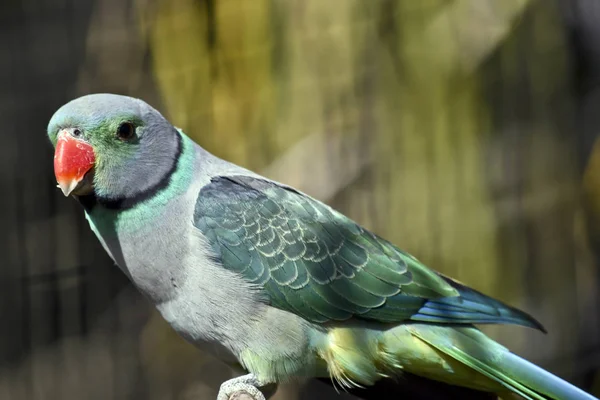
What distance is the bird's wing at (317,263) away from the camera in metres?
1.78

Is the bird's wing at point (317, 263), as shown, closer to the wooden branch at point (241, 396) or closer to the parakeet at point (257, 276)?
the parakeet at point (257, 276)

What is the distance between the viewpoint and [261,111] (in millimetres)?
3494

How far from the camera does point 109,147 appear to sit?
1.74 meters

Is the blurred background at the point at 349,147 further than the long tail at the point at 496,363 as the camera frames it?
Yes

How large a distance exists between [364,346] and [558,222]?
198 cm

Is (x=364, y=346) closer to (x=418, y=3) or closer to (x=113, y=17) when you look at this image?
(x=418, y=3)

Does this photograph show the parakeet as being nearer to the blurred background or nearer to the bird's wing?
the bird's wing

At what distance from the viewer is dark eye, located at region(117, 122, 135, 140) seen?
175 cm

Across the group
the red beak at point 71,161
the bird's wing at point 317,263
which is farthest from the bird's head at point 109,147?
the bird's wing at point 317,263

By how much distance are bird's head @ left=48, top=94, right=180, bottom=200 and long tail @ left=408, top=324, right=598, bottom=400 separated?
71cm

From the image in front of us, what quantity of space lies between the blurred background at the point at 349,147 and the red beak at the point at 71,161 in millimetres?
1720

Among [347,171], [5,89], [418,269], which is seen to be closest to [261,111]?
[347,171]

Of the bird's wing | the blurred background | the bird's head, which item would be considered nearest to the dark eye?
the bird's head

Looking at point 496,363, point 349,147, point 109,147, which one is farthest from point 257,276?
point 349,147
